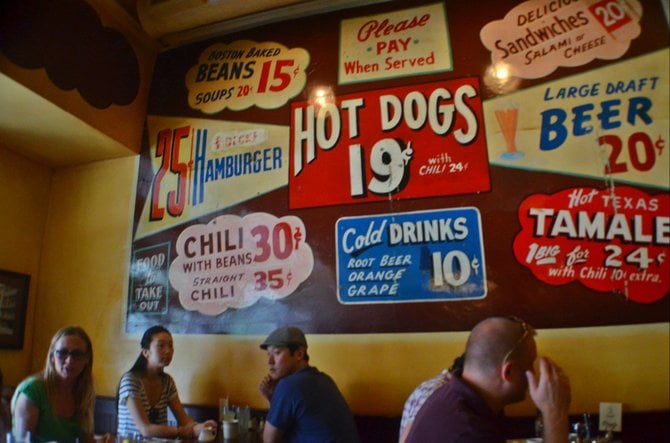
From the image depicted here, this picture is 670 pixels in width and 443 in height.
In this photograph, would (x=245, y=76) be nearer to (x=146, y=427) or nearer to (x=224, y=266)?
(x=224, y=266)

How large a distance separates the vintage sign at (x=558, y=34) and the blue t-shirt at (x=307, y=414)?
106 inches

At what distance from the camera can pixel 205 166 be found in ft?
14.3

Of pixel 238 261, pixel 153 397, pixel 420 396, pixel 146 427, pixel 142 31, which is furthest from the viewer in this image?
pixel 142 31

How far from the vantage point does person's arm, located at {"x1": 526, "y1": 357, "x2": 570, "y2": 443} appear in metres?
1.71

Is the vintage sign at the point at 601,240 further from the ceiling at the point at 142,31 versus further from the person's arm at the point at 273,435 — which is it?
the ceiling at the point at 142,31

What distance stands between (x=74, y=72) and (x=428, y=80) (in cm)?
285

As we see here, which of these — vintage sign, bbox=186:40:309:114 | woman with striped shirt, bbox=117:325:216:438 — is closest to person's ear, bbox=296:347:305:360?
woman with striped shirt, bbox=117:325:216:438

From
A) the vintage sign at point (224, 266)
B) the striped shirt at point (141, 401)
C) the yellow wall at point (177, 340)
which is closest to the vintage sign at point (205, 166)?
the vintage sign at point (224, 266)

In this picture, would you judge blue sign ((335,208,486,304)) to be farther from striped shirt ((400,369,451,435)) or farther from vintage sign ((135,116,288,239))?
striped shirt ((400,369,451,435))

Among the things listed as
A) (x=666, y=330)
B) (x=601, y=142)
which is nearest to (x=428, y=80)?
(x=601, y=142)

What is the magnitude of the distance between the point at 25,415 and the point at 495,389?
258cm

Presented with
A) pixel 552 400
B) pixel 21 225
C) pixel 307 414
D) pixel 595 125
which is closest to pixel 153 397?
pixel 307 414

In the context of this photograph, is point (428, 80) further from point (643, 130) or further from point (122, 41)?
point (122, 41)

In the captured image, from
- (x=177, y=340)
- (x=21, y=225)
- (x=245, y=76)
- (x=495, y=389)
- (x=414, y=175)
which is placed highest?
(x=245, y=76)
